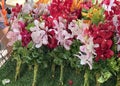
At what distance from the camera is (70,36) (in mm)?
1102

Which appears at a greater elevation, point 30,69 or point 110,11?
point 110,11

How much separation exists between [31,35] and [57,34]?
3.9 inches

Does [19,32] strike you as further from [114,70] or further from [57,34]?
[114,70]

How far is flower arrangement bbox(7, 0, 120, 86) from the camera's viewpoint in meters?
1.05

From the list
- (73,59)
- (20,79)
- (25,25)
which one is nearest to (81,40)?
(73,59)

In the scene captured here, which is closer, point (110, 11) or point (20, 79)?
point (110, 11)

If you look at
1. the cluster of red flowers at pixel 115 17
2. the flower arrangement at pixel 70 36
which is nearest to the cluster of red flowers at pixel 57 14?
the flower arrangement at pixel 70 36

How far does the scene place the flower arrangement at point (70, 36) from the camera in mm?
1048

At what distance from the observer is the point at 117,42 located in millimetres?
1066

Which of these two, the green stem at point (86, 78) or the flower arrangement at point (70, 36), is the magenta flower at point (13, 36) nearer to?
the flower arrangement at point (70, 36)

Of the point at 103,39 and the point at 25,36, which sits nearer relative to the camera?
the point at 103,39

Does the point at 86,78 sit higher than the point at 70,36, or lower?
lower

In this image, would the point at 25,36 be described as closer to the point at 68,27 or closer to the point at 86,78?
the point at 68,27

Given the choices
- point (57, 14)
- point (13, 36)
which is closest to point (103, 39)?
point (57, 14)
